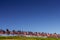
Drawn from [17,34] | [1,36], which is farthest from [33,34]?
[1,36]

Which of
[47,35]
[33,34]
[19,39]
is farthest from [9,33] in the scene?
[47,35]

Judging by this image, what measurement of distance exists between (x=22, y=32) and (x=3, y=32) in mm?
5829

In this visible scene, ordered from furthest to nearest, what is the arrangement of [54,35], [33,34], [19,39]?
1. [54,35]
2. [33,34]
3. [19,39]

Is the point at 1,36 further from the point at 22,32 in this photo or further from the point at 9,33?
the point at 22,32

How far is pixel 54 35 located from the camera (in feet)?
163

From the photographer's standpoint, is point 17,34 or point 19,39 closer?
point 19,39

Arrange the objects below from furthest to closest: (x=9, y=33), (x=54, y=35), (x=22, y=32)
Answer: (x=54, y=35)
(x=22, y=32)
(x=9, y=33)

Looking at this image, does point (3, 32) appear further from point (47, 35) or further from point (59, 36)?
point (59, 36)

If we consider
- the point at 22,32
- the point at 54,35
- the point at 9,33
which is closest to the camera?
the point at 9,33

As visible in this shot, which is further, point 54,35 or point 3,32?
point 54,35

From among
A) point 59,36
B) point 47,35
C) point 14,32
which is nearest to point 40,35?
point 47,35

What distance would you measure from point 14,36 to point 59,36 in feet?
51.9

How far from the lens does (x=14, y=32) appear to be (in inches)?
1598

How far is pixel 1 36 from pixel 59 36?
1821 centimetres
